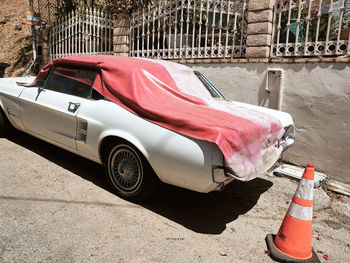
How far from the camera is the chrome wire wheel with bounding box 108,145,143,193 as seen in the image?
3.15 meters

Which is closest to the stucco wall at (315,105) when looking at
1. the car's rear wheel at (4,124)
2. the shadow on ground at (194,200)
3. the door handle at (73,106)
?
the shadow on ground at (194,200)

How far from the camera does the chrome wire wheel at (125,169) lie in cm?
315

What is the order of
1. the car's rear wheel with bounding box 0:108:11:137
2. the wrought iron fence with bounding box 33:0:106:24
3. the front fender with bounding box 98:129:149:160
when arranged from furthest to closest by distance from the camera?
1. the wrought iron fence with bounding box 33:0:106:24
2. the car's rear wheel with bounding box 0:108:11:137
3. the front fender with bounding box 98:129:149:160

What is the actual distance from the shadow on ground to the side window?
1.10 metres

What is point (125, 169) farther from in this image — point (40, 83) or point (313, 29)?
point (313, 29)

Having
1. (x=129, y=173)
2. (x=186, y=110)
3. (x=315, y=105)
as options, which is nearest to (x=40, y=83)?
(x=129, y=173)

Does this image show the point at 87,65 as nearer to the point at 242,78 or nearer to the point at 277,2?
the point at 242,78

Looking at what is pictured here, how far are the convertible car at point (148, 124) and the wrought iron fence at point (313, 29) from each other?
5.17ft

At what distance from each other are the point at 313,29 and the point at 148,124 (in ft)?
12.6

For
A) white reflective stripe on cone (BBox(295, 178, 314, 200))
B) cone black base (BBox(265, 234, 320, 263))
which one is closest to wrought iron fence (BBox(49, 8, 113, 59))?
white reflective stripe on cone (BBox(295, 178, 314, 200))

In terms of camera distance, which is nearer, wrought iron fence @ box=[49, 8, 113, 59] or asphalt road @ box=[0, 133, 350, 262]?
asphalt road @ box=[0, 133, 350, 262]

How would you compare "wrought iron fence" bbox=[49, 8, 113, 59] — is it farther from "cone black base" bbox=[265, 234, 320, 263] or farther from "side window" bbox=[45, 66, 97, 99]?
"cone black base" bbox=[265, 234, 320, 263]

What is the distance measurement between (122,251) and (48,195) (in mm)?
1355

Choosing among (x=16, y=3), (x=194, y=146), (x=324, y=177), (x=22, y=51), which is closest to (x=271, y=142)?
(x=194, y=146)
